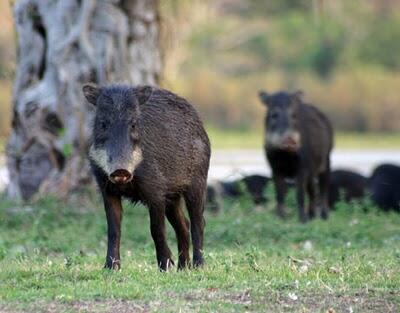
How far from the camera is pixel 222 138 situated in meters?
35.3

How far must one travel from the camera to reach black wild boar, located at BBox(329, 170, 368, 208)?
16.7 meters

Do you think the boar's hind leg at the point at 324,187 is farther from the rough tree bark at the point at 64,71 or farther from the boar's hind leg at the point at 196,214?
the boar's hind leg at the point at 196,214

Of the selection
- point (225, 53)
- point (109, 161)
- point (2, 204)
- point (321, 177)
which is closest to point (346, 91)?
point (225, 53)

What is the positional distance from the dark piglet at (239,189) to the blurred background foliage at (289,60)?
12.4 m

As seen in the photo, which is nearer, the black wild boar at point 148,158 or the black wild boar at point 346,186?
the black wild boar at point 148,158

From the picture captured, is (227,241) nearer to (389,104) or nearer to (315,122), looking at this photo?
(315,122)

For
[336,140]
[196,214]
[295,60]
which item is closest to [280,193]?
[196,214]

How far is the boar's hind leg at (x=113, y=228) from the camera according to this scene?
27.2ft

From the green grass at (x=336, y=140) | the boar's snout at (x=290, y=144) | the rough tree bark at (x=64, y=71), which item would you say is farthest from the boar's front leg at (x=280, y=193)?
Answer: the green grass at (x=336, y=140)

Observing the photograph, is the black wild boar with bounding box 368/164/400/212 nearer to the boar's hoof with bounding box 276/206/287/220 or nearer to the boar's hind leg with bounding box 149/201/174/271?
the boar's hoof with bounding box 276/206/287/220

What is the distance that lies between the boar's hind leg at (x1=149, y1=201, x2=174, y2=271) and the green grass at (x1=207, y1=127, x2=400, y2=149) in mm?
23217

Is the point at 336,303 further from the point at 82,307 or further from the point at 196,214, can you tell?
the point at 196,214

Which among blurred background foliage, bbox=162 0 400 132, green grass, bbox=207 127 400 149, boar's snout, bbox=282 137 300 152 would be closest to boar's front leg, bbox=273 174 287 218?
boar's snout, bbox=282 137 300 152

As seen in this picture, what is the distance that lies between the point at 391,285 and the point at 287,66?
34.4 metres
